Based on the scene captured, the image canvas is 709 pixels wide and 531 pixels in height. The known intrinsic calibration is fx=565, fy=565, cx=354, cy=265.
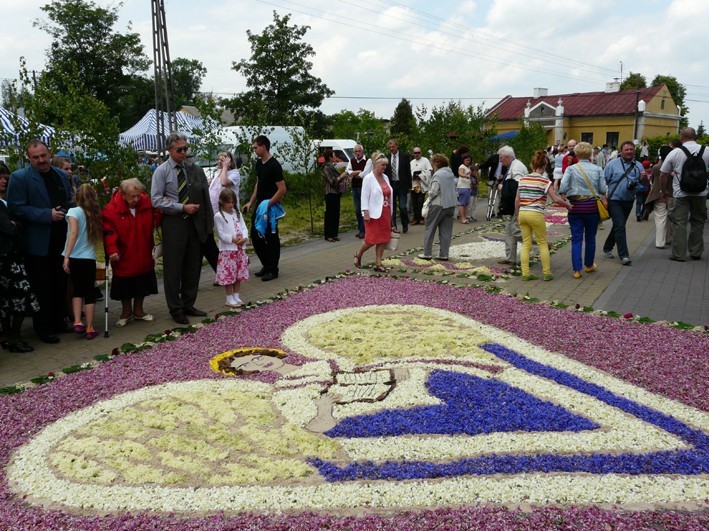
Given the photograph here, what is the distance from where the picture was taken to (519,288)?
8883 mm

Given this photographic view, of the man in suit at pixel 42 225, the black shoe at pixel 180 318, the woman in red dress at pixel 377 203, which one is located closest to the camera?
the man in suit at pixel 42 225

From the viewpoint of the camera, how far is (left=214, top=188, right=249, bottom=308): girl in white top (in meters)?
7.64

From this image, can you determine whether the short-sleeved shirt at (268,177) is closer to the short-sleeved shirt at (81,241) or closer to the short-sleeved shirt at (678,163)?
the short-sleeved shirt at (81,241)

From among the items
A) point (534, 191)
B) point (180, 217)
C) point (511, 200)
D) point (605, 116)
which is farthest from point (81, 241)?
point (605, 116)

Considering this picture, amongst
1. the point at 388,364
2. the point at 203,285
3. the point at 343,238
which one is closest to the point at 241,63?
the point at 343,238

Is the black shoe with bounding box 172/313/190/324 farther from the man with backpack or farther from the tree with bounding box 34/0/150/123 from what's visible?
the tree with bounding box 34/0/150/123

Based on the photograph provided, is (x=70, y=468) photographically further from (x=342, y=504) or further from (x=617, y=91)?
(x=617, y=91)

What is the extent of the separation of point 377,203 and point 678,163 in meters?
5.65

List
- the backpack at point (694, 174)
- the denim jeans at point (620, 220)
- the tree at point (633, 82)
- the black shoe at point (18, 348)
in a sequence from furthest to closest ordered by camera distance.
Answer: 1. the tree at point (633, 82)
2. the denim jeans at point (620, 220)
3. the backpack at point (694, 174)
4. the black shoe at point (18, 348)

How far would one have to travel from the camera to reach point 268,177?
29.9ft

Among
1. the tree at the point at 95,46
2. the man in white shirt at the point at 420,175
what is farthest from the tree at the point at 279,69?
the man in white shirt at the point at 420,175

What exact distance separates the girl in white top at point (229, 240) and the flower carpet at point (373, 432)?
1.26 metres

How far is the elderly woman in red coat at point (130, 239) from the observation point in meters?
6.59

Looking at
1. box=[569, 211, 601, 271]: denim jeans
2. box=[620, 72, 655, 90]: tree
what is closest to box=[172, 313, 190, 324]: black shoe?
box=[569, 211, 601, 271]: denim jeans
